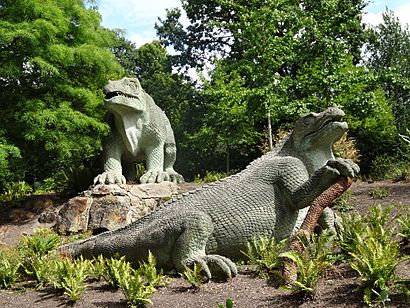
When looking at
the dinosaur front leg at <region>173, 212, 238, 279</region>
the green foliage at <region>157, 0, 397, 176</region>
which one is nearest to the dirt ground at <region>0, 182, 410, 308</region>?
the dinosaur front leg at <region>173, 212, 238, 279</region>

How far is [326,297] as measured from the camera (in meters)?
4.30

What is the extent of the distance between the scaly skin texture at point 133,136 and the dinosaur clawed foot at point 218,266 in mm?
4837

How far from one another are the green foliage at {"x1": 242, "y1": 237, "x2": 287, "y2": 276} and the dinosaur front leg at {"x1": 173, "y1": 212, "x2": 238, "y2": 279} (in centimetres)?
26

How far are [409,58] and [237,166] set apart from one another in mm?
10694

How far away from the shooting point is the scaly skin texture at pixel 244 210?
5371 mm

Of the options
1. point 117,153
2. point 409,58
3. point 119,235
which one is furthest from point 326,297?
point 409,58

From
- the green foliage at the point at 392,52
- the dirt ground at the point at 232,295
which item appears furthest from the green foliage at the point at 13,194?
the green foliage at the point at 392,52

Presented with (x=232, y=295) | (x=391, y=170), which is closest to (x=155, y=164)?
(x=232, y=295)

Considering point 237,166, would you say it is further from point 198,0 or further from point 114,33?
point 114,33

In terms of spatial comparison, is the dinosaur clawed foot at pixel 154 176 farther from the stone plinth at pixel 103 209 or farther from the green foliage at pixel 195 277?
the green foliage at pixel 195 277

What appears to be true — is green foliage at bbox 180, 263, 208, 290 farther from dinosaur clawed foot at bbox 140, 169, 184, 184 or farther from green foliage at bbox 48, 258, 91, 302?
dinosaur clawed foot at bbox 140, 169, 184, 184

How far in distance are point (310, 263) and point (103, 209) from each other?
5606mm

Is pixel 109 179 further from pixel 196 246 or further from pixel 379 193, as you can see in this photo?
pixel 379 193

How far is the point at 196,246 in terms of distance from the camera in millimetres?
5359
